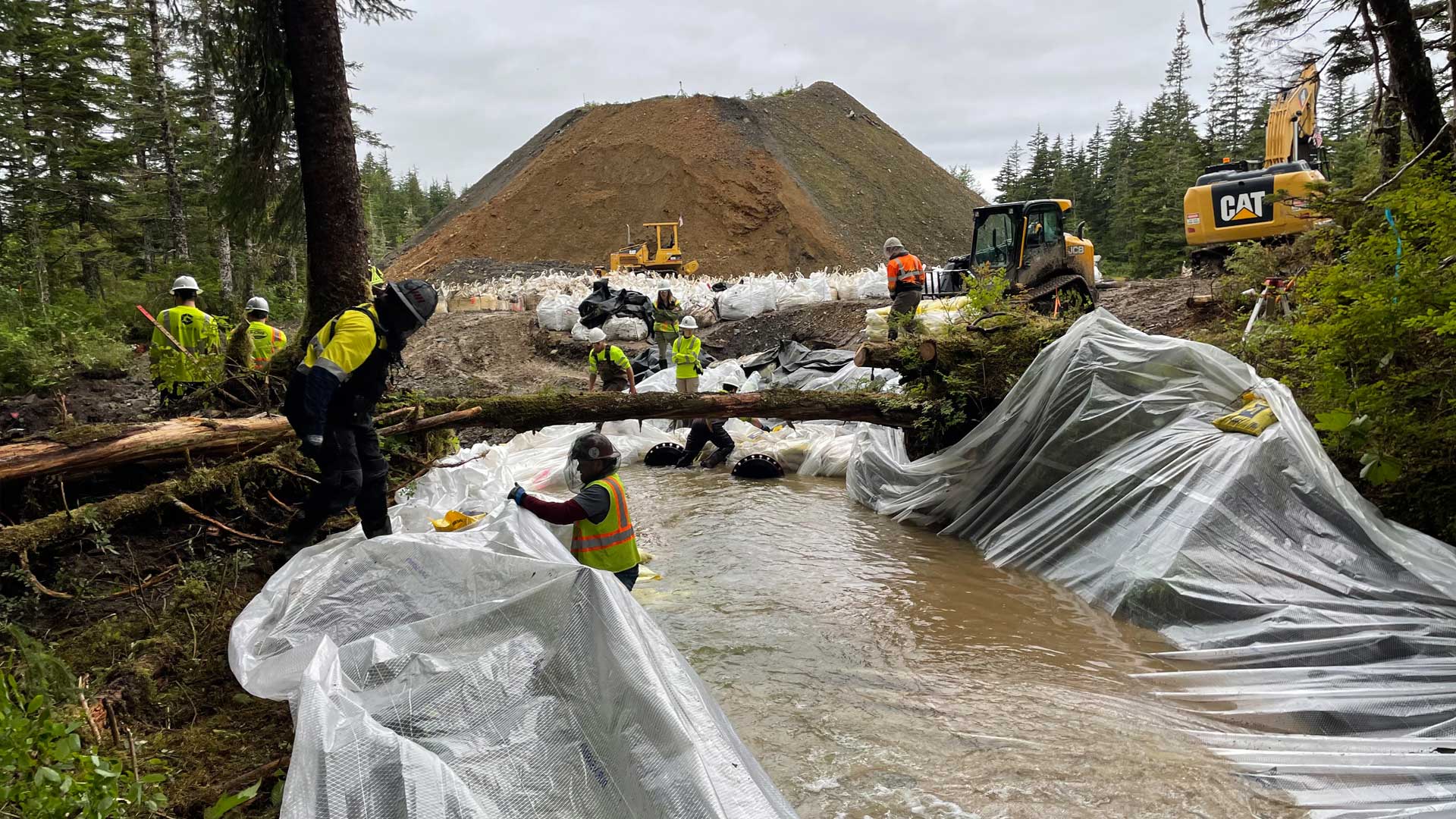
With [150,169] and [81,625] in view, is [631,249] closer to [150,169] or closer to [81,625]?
[150,169]

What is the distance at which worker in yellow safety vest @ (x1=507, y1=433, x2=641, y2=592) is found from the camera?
3.37 meters

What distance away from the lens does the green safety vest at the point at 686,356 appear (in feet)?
32.0

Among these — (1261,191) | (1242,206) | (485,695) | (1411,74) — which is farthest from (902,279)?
(485,695)

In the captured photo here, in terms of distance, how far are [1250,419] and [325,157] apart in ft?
19.1

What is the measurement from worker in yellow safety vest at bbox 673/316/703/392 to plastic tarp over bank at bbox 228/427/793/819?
22.6 ft

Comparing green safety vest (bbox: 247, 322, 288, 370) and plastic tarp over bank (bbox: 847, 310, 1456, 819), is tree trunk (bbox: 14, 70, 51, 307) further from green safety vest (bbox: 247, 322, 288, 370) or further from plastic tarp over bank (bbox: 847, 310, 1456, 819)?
plastic tarp over bank (bbox: 847, 310, 1456, 819)

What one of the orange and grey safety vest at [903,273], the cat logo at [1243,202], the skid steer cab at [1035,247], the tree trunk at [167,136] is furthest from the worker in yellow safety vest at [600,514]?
the tree trunk at [167,136]

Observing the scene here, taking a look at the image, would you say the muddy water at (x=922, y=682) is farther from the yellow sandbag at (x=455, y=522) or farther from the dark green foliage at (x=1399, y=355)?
the dark green foliage at (x=1399, y=355)

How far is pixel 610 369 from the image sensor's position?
34.6 ft

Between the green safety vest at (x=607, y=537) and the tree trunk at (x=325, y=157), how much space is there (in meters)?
2.95

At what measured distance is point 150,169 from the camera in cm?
2061

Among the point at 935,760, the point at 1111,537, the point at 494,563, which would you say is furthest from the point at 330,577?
the point at 1111,537

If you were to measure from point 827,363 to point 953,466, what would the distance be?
5110mm

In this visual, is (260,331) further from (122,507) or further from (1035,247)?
(1035,247)
